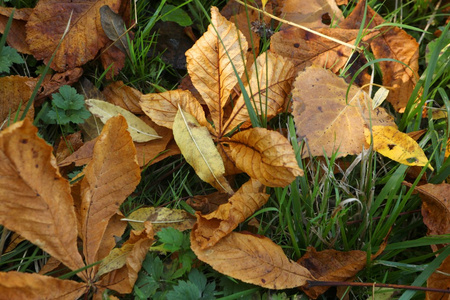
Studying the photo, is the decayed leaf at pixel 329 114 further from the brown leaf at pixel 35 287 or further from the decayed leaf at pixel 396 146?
the brown leaf at pixel 35 287

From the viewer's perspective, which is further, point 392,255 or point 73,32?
point 73,32

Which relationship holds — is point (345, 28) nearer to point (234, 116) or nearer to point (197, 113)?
point (234, 116)

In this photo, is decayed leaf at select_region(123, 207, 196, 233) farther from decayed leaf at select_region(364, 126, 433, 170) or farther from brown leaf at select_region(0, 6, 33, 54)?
brown leaf at select_region(0, 6, 33, 54)

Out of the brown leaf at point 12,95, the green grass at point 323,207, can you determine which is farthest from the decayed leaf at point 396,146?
the brown leaf at point 12,95

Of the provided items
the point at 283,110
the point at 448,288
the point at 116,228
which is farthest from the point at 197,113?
the point at 448,288

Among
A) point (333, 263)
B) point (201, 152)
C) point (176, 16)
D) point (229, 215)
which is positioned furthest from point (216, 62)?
point (333, 263)

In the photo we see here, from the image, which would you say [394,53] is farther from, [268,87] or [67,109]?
[67,109]

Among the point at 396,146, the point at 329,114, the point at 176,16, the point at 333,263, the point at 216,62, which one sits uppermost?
the point at 176,16
